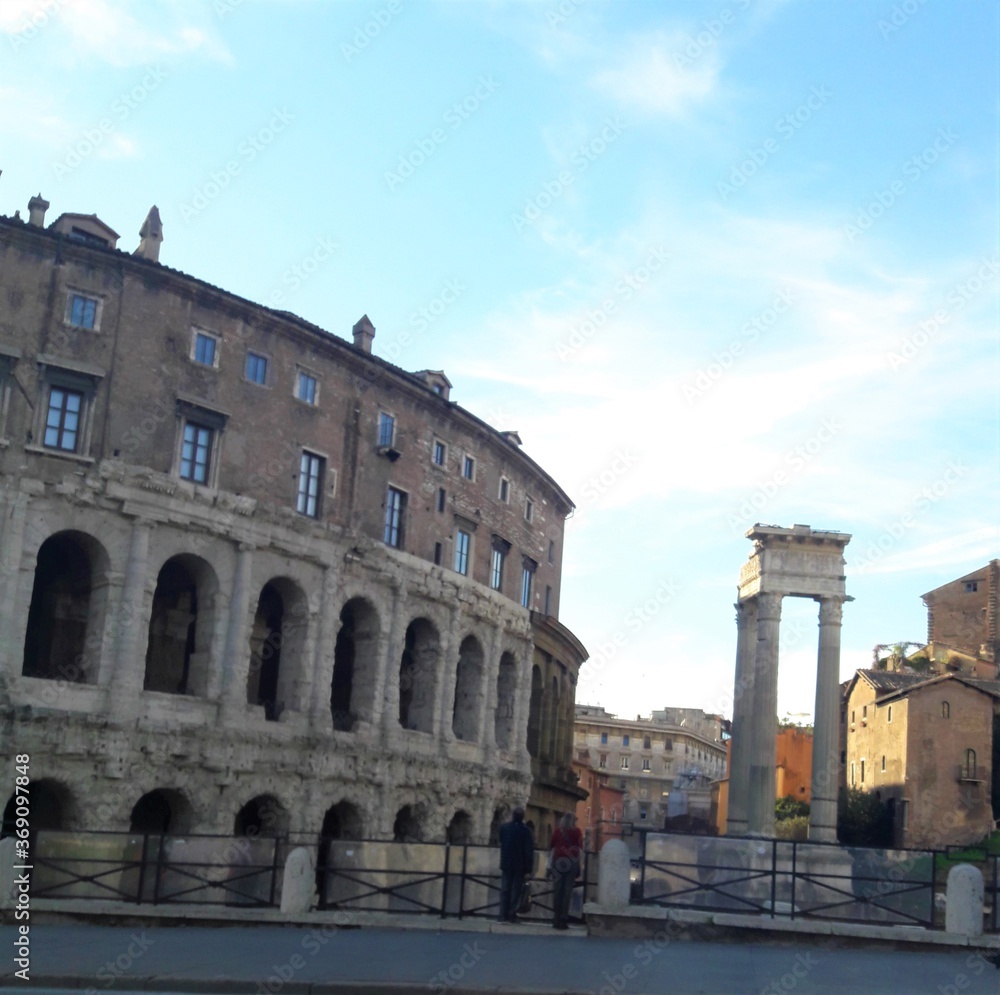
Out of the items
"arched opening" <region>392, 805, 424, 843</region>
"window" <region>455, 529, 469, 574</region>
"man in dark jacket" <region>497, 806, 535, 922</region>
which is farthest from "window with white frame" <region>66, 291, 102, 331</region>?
"man in dark jacket" <region>497, 806, 535, 922</region>

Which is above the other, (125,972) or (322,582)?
(322,582)

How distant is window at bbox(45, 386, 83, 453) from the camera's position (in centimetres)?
3275

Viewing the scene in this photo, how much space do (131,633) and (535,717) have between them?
22.1 meters

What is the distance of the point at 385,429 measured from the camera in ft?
136

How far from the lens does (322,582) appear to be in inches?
1511

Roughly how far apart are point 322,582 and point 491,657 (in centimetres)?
973

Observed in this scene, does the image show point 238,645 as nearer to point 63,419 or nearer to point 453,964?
point 63,419

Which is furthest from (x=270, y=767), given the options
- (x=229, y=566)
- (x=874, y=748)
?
(x=874, y=748)

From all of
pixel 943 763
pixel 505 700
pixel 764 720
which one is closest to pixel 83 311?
pixel 505 700

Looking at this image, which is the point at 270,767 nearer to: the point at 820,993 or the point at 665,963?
the point at 665,963

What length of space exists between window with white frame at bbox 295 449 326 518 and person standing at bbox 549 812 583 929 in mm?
19572

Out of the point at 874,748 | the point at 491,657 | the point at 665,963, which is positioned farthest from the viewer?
the point at 874,748

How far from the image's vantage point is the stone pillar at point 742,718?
45688 millimetres

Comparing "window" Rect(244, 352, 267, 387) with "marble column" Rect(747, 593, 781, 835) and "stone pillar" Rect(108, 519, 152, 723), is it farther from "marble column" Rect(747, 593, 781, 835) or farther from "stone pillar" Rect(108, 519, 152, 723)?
"marble column" Rect(747, 593, 781, 835)
